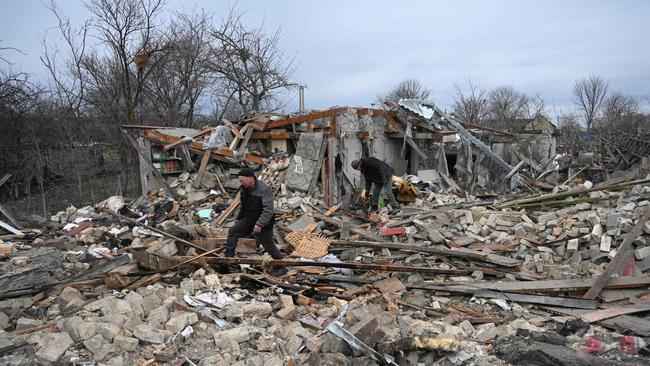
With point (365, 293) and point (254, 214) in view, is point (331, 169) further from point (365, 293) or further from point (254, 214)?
point (365, 293)

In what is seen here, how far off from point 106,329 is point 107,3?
1608 cm

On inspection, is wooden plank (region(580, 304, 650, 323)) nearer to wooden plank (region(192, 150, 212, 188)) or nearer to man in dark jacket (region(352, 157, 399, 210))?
man in dark jacket (region(352, 157, 399, 210))

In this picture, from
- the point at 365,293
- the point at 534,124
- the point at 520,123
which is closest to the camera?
the point at 365,293

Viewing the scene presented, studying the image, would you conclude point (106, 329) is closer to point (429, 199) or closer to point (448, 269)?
point (448, 269)

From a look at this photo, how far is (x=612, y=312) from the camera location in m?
5.39

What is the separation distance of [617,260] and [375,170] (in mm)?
5593

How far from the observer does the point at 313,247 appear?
8.45 metres

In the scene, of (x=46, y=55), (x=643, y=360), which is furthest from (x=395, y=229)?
(x=46, y=55)

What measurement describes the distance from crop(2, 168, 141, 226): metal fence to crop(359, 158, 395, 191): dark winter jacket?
8004mm

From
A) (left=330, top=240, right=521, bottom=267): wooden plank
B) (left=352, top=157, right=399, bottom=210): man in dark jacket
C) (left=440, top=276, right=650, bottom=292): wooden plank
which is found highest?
(left=352, top=157, right=399, bottom=210): man in dark jacket

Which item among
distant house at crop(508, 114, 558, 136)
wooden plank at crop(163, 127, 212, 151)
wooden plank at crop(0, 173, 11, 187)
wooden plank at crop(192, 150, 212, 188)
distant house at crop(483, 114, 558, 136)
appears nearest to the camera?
wooden plank at crop(0, 173, 11, 187)

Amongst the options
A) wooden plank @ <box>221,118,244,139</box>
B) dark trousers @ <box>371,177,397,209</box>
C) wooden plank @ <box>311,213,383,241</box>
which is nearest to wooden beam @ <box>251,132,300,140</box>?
wooden plank @ <box>221,118,244,139</box>

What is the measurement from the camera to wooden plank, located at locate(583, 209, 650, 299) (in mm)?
6008

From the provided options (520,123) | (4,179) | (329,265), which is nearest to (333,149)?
(329,265)
